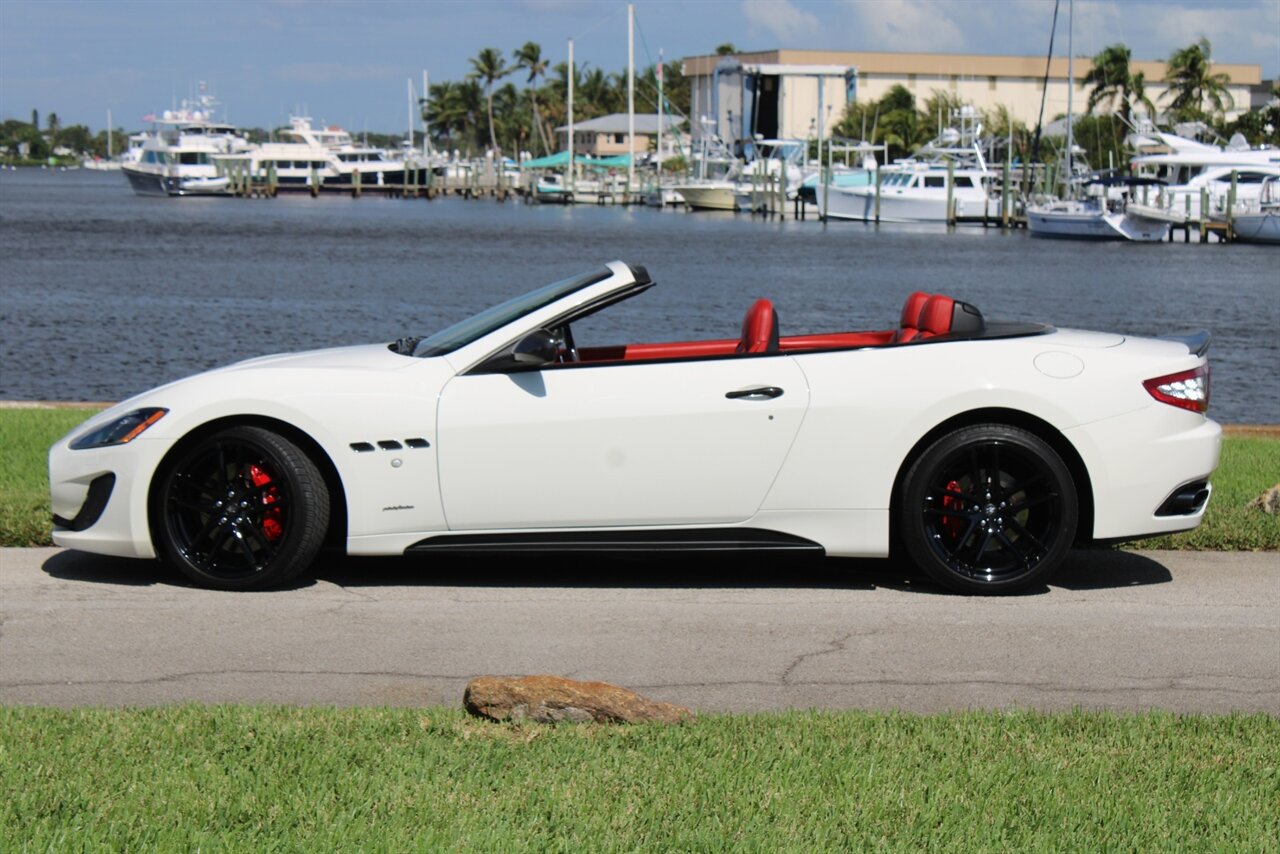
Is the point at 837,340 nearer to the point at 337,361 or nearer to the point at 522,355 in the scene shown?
the point at 522,355

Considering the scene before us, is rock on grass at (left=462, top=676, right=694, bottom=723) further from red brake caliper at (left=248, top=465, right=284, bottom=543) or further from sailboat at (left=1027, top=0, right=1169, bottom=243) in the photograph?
sailboat at (left=1027, top=0, right=1169, bottom=243)

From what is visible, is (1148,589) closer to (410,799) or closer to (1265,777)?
(1265,777)

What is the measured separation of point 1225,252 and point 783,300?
2737 cm

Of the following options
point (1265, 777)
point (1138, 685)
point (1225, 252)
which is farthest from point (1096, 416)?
point (1225, 252)

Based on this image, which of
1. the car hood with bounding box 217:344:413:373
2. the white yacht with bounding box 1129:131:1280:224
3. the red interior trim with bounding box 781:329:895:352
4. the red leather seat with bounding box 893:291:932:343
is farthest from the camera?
the white yacht with bounding box 1129:131:1280:224

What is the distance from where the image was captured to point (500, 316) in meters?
7.21

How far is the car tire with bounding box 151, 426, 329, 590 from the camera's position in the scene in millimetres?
6852

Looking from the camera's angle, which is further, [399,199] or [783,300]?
[399,199]

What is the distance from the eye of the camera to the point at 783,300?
39375 millimetres

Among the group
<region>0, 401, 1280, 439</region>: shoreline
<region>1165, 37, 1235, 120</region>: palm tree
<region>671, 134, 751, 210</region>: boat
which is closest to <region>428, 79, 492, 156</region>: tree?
<region>671, 134, 751, 210</region>: boat

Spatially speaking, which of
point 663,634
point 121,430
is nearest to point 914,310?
point 663,634

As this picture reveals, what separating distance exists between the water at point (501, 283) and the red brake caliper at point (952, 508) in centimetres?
1415

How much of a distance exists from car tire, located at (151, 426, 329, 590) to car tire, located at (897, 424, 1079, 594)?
8.45ft

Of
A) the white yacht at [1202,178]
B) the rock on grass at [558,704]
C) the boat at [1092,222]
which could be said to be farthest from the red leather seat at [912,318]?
the boat at [1092,222]
